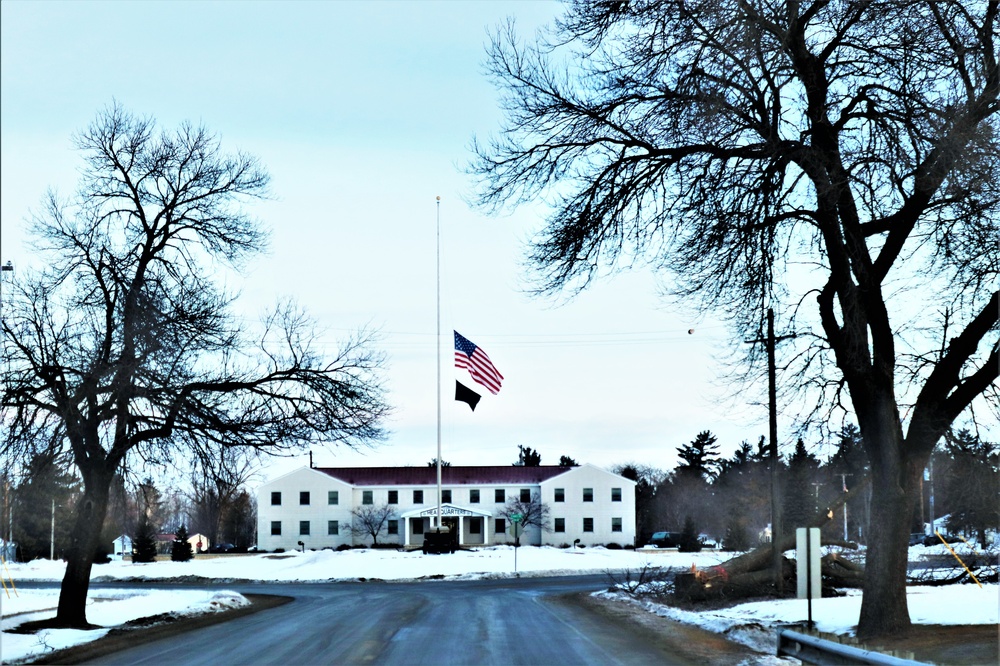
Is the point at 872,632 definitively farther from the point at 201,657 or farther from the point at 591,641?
the point at 201,657

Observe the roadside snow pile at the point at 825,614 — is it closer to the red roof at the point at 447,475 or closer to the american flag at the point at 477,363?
the american flag at the point at 477,363

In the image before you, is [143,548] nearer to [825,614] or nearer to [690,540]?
[690,540]

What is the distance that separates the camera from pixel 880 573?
47.7ft

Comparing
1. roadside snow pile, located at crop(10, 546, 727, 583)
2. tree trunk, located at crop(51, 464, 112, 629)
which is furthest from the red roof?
tree trunk, located at crop(51, 464, 112, 629)

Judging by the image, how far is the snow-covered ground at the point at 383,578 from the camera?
16.7 metres

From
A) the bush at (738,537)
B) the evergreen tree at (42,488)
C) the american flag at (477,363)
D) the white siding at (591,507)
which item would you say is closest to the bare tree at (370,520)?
the white siding at (591,507)

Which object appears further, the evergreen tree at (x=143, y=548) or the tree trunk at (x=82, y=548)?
the evergreen tree at (x=143, y=548)

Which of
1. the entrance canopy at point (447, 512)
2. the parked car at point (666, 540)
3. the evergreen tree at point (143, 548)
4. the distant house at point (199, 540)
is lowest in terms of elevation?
the distant house at point (199, 540)

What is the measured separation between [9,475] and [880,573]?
1483cm

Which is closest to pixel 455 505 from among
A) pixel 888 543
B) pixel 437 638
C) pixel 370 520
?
pixel 370 520

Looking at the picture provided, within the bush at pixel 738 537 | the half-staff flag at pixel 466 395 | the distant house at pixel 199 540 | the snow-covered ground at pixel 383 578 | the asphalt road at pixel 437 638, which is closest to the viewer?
the asphalt road at pixel 437 638

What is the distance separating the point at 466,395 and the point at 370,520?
49293 mm

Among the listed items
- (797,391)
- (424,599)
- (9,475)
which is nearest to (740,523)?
(424,599)

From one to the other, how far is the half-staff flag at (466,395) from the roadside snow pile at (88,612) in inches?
507
